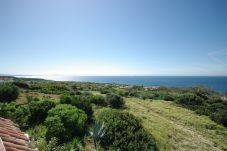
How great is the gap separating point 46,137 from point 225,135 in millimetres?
17548

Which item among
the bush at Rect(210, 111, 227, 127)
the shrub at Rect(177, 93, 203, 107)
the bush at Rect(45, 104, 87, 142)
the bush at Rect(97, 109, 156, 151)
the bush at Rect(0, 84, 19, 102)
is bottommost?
the bush at Rect(210, 111, 227, 127)

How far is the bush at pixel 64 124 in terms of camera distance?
12.2 m

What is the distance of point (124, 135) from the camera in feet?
45.6

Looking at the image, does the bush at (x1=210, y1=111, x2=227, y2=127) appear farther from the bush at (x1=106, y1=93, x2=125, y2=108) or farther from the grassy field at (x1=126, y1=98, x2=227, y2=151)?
the bush at (x1=106, y1=93, x2=125, y2=108)

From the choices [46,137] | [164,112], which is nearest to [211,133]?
[164,112]

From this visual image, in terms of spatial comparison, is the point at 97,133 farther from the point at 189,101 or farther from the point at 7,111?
the point at 189,101

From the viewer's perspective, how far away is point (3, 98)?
22203 millimetres

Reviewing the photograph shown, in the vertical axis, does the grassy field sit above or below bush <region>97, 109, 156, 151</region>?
below

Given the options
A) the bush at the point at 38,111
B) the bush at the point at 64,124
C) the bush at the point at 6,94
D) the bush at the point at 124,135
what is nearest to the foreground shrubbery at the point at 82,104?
the bush at the point at 38,111

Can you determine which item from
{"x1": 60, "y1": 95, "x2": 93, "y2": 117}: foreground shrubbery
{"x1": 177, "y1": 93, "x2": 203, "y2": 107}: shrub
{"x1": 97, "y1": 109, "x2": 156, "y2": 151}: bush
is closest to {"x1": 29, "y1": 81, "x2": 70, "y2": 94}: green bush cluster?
{"x1": 60, "y1": 95, "x2": 93, "y2": 117}: foreground shrubbery

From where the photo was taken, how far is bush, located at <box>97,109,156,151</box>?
1308cm

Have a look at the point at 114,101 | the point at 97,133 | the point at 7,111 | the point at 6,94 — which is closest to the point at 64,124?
the point at 97,133

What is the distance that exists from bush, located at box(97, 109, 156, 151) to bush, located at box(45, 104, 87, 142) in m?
1.80

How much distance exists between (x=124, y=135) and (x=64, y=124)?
3.96 meters
